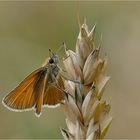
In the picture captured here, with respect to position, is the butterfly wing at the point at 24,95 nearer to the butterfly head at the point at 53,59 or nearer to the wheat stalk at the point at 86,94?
the butterfly head at the point at 53,59

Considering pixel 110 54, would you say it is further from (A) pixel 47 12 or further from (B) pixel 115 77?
(A) pixel 47 12

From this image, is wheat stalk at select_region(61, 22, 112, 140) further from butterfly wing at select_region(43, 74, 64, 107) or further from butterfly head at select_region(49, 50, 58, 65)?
butterfly head at select_region(49, 50, 58, 65)

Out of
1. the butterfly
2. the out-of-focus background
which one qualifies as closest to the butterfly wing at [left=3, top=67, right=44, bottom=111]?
the butterfly

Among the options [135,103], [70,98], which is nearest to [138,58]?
[135,103]

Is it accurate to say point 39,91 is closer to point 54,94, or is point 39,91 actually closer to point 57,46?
point 54,94

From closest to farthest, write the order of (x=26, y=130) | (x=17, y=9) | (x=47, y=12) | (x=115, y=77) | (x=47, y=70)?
(x=47, y=70)
(x=26, y=130)
(x=115, y=77)
(x=17, y=9)
(x=47, y=12)
